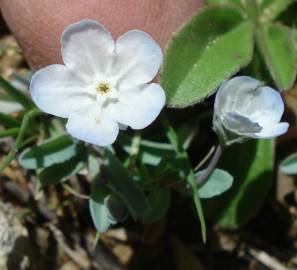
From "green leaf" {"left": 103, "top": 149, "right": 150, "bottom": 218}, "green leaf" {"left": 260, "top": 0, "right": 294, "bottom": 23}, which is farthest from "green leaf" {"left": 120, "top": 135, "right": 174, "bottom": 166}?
"green leaf" {"left": 260, "top": 0, "right": 294, "bottom": 23}

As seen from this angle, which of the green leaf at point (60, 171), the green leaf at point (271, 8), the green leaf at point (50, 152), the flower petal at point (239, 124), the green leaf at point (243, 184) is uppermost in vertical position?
→ the flower petal at point (239, 124)

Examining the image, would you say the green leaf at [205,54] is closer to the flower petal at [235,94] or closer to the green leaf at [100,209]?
the flower petal at [235,94]

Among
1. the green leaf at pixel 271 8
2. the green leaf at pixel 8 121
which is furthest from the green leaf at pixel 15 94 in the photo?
the green leaf at pixel 271 8

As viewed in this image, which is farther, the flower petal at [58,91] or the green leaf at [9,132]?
the green leaf at [9,132]

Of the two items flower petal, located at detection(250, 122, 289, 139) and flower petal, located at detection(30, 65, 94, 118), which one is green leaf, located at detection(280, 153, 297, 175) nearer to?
flower petal, located at detection(250, 122, 289, 139)

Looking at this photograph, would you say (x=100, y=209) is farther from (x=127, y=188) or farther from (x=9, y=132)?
(x=9, y=132)

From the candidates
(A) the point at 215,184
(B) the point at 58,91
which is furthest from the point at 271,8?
(B) the point at 58,91
